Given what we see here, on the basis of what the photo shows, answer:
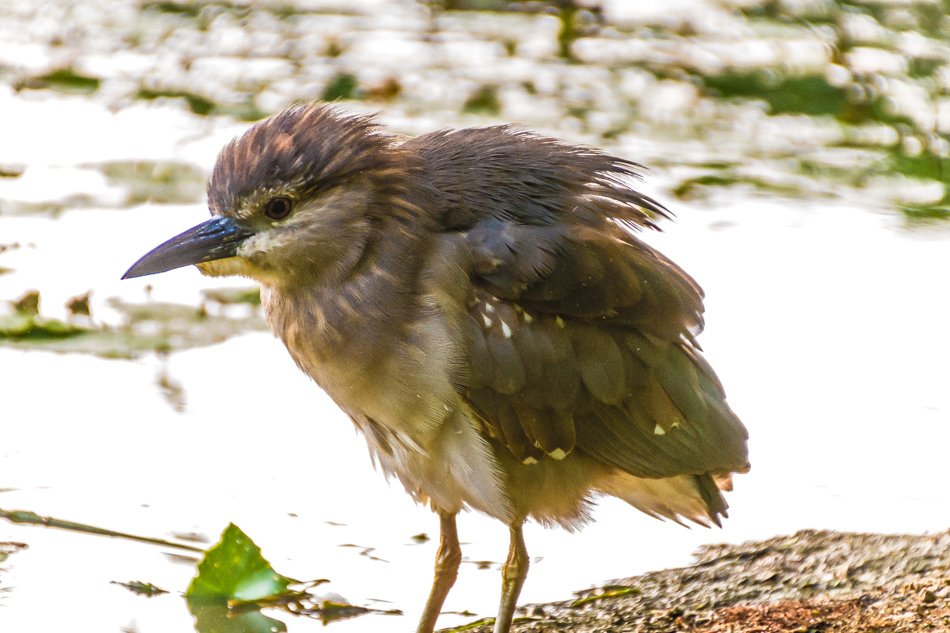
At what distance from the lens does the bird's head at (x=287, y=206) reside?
14.5 ft

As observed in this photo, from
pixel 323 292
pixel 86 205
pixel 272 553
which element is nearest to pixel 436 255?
pixel 323 292

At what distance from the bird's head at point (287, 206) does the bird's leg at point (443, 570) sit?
3.21 ft

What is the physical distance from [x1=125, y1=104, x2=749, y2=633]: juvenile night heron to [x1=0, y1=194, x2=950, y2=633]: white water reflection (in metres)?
0.74

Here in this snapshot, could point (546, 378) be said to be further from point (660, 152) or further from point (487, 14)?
point (487, 14)

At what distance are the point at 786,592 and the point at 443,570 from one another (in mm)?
1126

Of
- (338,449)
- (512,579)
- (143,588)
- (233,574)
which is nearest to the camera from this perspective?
(512,579)

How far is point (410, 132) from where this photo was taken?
880 centimetres

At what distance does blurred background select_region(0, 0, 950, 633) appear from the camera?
5.44 m

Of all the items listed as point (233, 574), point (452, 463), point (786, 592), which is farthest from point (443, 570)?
point (786, 592)

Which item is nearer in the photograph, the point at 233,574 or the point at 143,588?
the point at 233,574

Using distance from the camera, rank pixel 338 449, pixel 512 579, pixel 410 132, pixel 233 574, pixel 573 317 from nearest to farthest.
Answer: pixel 573 317
pixel 512 579
pixel 233 574
pixel 338 449
pixel 410 132

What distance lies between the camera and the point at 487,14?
36.4 ft

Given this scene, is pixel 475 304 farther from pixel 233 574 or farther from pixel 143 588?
pixel 143 588

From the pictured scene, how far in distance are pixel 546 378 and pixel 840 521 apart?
1.73 metres
